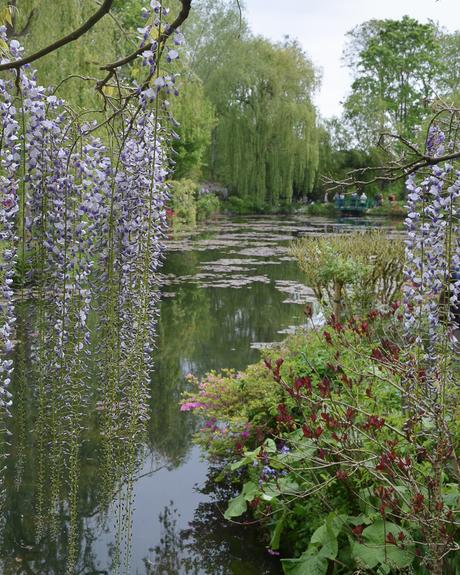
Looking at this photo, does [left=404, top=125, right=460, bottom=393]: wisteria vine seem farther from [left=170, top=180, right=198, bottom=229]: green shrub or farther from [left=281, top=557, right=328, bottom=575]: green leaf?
[left=170, top=180, right=198, bottom=229]: green shrub

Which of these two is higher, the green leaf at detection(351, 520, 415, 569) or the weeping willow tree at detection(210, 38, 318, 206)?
the weeping willow tree at detection(210, 38, 318, 206)

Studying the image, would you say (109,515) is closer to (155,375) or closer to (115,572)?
(115,572)

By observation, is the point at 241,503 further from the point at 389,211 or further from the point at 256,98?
the point at 389,211

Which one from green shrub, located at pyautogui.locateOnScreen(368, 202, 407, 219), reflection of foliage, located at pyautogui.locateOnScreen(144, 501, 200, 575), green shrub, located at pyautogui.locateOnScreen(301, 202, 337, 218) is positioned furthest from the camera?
green shrub, located at pyautogui.locateOnScreen(301, 202, 337, 218)

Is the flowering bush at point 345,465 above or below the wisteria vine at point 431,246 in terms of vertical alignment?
below

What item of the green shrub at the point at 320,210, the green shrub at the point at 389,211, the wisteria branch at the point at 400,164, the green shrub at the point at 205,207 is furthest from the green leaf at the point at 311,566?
the green shrub at the point at 320,210

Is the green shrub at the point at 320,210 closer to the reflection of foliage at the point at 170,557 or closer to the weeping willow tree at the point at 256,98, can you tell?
the weeping willow tree at the point at 256,98

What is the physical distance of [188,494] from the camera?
160 inches

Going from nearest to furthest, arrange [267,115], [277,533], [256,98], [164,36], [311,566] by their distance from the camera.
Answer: [164,36], [311,566], [277,533], [267,115], [256,98]

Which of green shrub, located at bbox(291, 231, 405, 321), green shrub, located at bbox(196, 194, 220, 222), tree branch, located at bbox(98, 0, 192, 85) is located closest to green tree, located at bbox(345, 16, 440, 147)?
green shrub, located at bbox(196, 194, 220, 222)

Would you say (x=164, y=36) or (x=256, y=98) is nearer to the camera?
(x=164, y=36)

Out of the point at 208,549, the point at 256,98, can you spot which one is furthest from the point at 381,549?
the point at 256,98

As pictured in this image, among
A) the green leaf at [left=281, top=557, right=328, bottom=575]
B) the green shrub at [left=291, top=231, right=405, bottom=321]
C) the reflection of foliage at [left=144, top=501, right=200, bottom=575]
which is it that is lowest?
the reflection of foliage at [left=144, top=501, right=200, bottom=575]

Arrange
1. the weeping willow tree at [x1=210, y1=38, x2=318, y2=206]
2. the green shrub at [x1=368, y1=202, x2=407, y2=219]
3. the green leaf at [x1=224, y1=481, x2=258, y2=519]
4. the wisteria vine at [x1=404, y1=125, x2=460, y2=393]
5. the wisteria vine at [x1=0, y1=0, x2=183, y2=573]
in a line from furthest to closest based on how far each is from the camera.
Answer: the green shrub at [x1=368, y1=202, x2=407, y2=219] → the weeping willow tree at [x1=210, y1=38, x2=318, y2=206] → the wisteria vine at [x1=404, y1=125, x2=460, y2=393] → the green leaf at [x1=224, y1=481, x2=258, y2=519] → the wisteria vine at [x1=0, y1=0, x2=183, y2=573]
